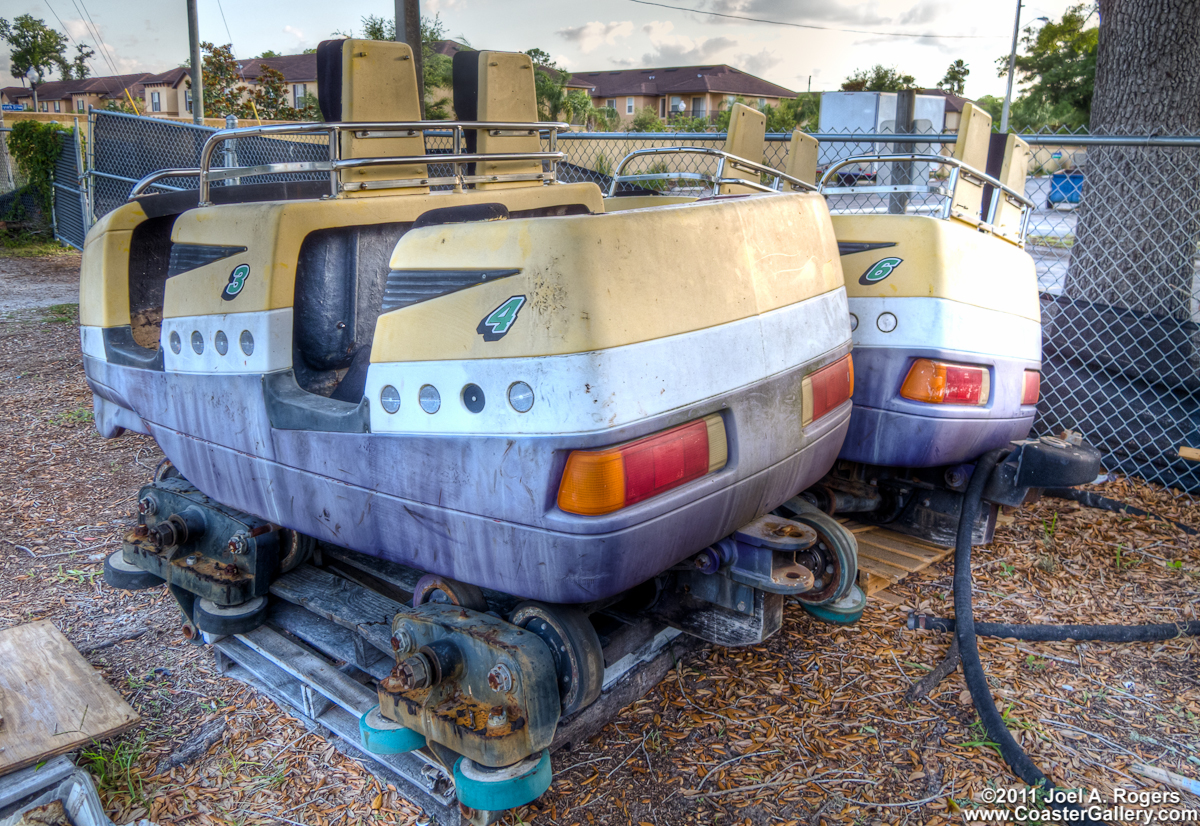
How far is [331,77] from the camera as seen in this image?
303cm

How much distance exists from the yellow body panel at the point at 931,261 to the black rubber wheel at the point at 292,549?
2363mm

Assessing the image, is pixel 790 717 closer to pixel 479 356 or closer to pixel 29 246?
pixel 479 356

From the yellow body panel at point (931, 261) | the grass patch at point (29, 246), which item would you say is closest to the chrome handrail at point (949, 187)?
the yellow body panel at point (931, 261)

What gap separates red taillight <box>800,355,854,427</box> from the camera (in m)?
2.69

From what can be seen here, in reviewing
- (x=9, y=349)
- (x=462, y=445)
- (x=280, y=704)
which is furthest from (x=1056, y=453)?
(x=9, y=349)

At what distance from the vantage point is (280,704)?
303 centimetres

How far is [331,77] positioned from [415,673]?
207 centimetres

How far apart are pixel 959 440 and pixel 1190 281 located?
4.08 metres

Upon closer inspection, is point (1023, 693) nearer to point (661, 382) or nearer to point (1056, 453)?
point (1056, 453)

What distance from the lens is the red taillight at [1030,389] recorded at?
12.1 ft

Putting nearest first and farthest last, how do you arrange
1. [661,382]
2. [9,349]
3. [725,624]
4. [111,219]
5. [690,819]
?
[661,382]
[690,819]
[725,624]
[111,219]
[9,349]

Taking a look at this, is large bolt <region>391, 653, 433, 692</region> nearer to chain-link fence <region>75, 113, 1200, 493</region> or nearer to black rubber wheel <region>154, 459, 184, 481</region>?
black rubber wheel <region>154, 459, 184, 481</region>

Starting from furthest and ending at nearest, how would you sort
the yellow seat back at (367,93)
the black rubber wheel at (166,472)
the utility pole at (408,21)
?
1. the utility pole at (408,21)
2. the black rubber wheel at (166,472)
3. the yellow seat back at (367,93)

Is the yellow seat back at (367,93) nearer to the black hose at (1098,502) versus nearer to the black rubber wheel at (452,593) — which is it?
the black rubber wheel at (452,593)
